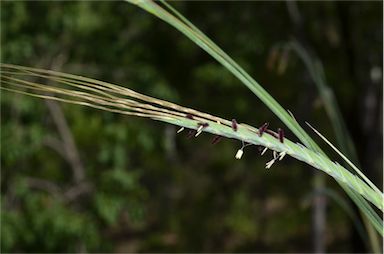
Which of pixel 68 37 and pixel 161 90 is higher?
pixel 68 37

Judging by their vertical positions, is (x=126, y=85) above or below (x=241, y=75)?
above

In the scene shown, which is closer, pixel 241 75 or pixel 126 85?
pixel 241 75

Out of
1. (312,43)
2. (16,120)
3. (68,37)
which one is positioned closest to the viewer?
(16,120)

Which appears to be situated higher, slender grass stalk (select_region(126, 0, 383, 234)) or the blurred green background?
the blurred green background

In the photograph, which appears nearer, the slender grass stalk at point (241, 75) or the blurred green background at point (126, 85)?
the slender grass stalk at point (241, 75)

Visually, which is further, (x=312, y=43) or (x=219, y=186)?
(x=219, y=186)

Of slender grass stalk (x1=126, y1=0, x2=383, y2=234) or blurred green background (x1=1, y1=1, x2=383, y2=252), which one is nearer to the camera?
slender grass stalk (x1=126, y1=0, x2=383, y2=234)

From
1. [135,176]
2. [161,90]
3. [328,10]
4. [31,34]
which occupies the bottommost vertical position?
[135,176]

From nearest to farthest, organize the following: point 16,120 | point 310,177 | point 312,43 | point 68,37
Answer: point 16,120 → point 68,37 → point 312,43 → point 310,177

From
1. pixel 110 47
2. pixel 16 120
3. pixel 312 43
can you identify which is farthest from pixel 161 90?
pixel 312 43

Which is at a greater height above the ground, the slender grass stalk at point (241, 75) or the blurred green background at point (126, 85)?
the blurred green background at point (126, 85)

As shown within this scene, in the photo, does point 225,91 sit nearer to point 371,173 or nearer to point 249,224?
point 371,173
